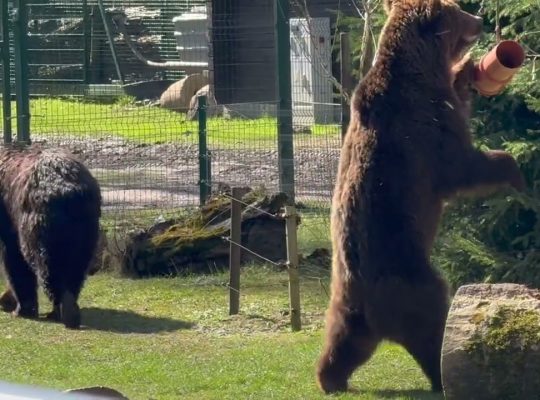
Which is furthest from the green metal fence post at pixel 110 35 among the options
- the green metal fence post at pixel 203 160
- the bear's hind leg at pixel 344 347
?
the bear's hind leg at pixel 344 347

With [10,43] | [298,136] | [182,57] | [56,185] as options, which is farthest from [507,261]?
[182,57]

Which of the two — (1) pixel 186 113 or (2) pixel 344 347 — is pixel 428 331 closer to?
(2) pixel 344 347

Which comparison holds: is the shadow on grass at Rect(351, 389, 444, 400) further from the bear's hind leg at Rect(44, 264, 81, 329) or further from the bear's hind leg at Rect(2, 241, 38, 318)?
the bear's hind leg at Rect(2, 241, 38, 318)

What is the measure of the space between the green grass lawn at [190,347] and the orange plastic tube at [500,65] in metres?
1.80

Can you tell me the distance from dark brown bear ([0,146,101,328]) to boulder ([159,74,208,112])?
12.4m

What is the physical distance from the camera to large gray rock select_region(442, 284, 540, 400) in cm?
577

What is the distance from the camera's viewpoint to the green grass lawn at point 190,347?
7078 millimetres

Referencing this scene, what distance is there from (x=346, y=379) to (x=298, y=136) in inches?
326

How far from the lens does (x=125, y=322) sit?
9.66 metres

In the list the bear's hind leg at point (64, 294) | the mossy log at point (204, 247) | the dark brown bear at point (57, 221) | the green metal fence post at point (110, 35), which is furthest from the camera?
the green metal fence post at point (110, 35)

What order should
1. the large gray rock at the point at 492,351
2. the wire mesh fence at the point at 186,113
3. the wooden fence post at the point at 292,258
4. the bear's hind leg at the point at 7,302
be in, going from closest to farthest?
the large gray rock at the point at 492,351 < the wooden fence post at the point at 292,258 < the bear's hind leg at the point at 7,302 < the wire mesh fence at the point at 186,113

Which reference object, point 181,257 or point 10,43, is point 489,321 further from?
point 10,43

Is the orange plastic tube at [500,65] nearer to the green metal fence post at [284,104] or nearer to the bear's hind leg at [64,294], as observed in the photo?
the bear's hind leg at [64,294]

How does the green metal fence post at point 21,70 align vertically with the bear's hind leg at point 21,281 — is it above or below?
above
